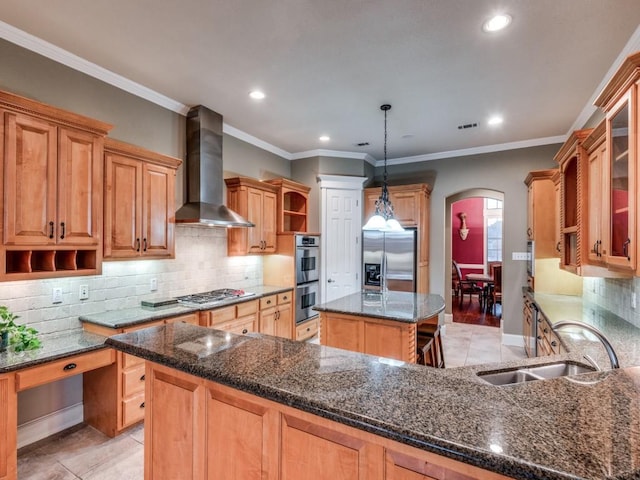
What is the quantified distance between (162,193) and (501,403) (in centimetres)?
315

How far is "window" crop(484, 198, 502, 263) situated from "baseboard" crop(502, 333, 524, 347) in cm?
465

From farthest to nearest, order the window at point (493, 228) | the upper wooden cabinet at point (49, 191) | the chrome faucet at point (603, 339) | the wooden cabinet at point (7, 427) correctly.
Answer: the window at point (493, 228) < the upper wooden cabinet at point (49, 191) < the wooden cabinet at point (7, 427) < the chrome faucet at point (603, 339)

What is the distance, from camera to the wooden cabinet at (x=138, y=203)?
2.71 metres

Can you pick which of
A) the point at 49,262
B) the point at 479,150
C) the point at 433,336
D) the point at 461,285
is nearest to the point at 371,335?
the point at 433,336

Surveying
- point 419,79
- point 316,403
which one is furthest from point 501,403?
point 419,79

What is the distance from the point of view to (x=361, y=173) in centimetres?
544

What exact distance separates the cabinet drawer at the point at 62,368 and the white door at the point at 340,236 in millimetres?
3197

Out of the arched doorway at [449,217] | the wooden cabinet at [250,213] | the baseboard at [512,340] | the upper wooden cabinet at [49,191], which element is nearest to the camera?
the upper wooden cabinet at [49,191]

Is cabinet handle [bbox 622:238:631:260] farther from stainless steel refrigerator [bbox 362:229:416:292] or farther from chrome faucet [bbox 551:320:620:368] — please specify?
stainless steel refrigerator [bbox 362:229:416:292]

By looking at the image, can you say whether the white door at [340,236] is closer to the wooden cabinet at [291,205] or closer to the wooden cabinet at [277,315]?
the wooden cabinet at [291,205]

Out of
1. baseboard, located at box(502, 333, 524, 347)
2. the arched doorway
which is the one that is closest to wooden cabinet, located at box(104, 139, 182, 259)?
the arched doorway

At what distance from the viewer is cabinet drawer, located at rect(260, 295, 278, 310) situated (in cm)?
400

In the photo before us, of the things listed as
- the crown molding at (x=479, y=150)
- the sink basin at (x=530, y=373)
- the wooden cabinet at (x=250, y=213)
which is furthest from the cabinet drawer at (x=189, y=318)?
the crown molding at (x=479, y=150)

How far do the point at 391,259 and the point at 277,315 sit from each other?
213 cm
